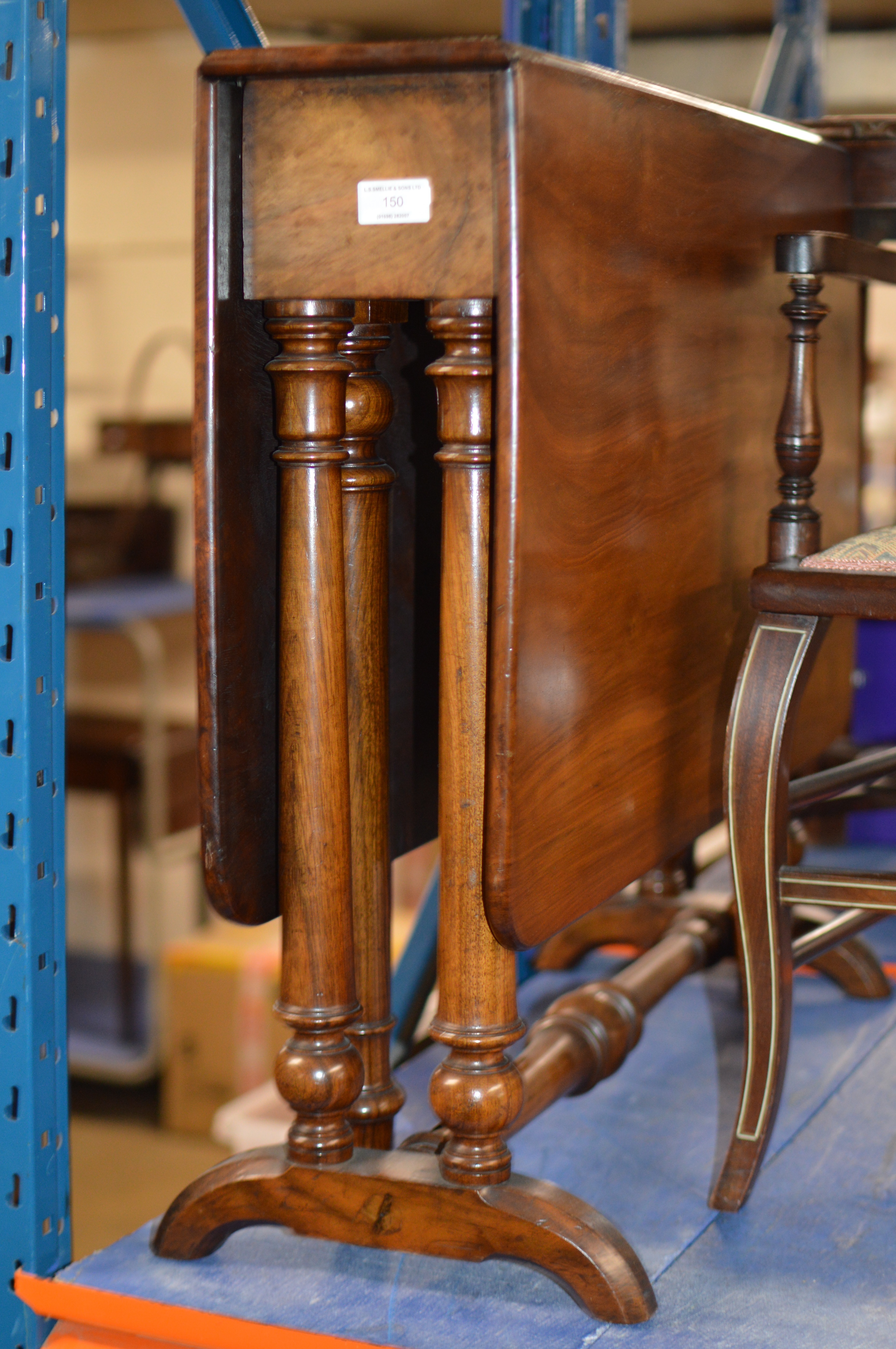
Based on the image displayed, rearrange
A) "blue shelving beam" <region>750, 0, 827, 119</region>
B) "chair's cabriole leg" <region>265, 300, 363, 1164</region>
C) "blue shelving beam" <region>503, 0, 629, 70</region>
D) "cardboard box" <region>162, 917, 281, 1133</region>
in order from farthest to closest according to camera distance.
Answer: "cardboard box" <region>162, 917, 281, 1133</region> → "blue shelving beam" <region>750, 0, 827, 119</region> → "blue shelving beam" <region>503, 0, 629, 70</region> → "chair's cabriole leg" <region>265, 300, 363, 1164</region>

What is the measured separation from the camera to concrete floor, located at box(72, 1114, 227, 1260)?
4.34m

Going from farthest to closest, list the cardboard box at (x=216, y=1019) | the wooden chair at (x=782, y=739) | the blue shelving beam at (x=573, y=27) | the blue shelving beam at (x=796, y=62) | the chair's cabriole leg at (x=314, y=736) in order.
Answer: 1. the cardboard box at (x=216, y=1019)
2. the blue shelving beam at (x=796, y=62)
3. the blue shelving beam at (x=573, y=27)
4. the wooden chair at (x=782, y=739)
5. the chair's cabriole leg at (x=314, y=736)

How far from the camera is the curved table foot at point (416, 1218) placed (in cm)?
123

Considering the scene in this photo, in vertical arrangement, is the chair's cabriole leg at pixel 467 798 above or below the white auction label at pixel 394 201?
below

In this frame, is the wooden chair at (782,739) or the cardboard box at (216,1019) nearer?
the wooden chair at (782,739)

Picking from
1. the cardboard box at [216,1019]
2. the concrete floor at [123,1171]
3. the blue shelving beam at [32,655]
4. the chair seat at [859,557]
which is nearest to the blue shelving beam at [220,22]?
the blue shelving beam at [32,655]

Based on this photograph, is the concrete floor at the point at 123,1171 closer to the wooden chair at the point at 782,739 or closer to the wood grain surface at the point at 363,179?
the wooden chair at the point at 782,739

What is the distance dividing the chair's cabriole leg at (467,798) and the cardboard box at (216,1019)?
2936mm

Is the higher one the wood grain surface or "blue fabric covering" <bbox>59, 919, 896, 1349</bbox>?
the wood grain surface

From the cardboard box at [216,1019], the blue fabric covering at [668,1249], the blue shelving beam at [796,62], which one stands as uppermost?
the blue shelving beam at [796,62]

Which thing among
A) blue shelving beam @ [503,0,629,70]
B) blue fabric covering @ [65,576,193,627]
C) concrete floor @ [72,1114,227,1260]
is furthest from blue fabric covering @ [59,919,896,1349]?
blue fabric covering @ [65,576,193,627]

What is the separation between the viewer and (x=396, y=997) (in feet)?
6.51

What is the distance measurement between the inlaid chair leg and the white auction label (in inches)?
20.0

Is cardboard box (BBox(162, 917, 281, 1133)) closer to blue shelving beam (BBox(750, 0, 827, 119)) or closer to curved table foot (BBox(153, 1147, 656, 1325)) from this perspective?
blue shelving beam (BBox(750, 0, 827, 119))
